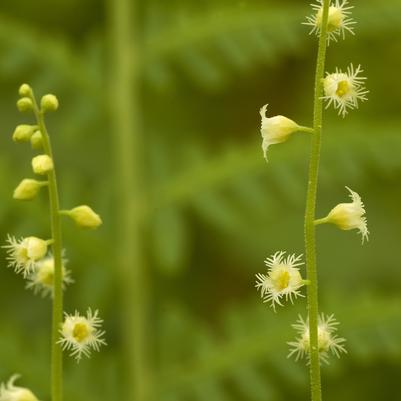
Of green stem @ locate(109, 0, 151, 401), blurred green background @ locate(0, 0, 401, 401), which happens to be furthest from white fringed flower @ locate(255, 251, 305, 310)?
green stem @ locate(109, 0, 151, 401)

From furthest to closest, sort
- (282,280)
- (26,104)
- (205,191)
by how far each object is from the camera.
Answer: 1. (205,191)
2. (26,104)
3. (282,280)

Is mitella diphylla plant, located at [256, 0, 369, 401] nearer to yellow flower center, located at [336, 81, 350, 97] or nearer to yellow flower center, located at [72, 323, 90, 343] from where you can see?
yellow flower center, located at [336, 81, 350, 97]

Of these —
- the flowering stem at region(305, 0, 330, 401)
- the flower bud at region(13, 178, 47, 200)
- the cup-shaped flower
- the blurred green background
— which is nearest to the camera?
the flowering stem at region(305, 0, 330, 401)

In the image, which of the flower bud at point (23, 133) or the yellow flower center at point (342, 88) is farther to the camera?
the flower bud at point (23, 133)

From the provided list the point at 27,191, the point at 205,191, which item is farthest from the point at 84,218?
the point at 205,191

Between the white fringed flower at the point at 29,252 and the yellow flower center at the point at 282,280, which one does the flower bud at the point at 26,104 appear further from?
the yellow flower center at the point at 282,280

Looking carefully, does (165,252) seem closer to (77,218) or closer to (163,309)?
(163,309)

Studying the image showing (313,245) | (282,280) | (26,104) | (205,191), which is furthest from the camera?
(205,191)

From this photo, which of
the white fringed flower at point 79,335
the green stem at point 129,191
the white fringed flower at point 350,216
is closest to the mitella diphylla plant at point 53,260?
the white fringed flower at point 79,335

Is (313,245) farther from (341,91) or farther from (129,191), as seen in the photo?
(129,191)
